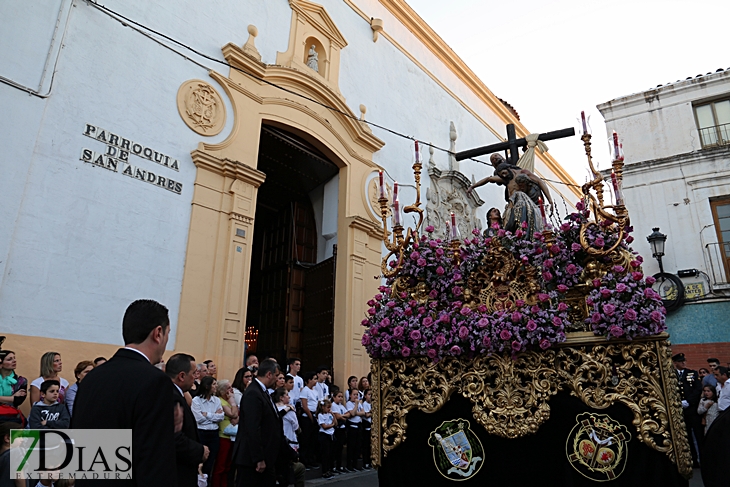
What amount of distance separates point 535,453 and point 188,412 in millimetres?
2496

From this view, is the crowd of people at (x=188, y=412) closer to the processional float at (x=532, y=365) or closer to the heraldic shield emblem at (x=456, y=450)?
the processional float at (x=532, y=365)

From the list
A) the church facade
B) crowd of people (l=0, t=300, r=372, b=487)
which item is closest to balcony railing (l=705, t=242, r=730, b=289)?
the church facade

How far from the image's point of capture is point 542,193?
5.20 meters

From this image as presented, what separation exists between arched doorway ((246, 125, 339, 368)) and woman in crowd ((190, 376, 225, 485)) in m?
4.93

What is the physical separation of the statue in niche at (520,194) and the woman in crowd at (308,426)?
421cm

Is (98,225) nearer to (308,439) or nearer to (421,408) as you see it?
(308,439)

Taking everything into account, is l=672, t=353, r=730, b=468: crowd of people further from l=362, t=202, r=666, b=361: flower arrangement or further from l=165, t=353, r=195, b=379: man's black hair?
l=165, t=353, r=195, b=379: man's black hair

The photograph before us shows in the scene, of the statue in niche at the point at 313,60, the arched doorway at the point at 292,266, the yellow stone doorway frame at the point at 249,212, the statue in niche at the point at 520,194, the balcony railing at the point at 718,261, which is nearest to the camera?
the statue in niche at the point at 520,194

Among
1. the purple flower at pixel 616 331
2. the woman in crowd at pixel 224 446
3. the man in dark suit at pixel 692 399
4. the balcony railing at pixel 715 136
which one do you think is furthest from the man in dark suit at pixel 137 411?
the balcony railing at pixel 715 136

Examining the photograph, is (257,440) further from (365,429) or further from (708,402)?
(708,402)

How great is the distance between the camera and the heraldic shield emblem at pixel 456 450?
3.79m

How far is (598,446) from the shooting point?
343 cm

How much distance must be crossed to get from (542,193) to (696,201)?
9648 millimetres

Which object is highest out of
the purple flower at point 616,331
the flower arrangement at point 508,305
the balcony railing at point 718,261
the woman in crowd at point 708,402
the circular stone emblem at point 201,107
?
the circular stone emblem at point 201,107
